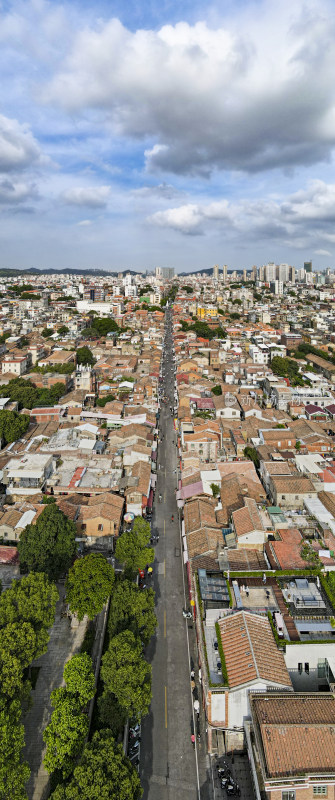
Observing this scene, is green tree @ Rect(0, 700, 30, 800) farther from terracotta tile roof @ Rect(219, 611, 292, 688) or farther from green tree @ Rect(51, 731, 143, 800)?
terracotta tile roof @ Rect(219, 611, 292, 688)

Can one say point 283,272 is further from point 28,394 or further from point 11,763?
point 11,763

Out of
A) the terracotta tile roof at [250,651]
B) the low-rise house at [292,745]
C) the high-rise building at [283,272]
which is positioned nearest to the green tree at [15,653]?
the terracotta tile roof at [250,651]

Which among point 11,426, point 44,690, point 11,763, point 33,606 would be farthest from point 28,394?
point 11,763

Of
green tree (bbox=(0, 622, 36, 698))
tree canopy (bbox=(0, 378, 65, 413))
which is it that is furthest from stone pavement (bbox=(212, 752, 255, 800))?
tree canopy (bbox=(0, 378, 65, 413))

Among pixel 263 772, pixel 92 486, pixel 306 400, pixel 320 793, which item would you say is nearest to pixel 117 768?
pixel 263 772

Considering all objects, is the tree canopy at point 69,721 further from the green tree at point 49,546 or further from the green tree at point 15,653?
the green tree at point 49,546

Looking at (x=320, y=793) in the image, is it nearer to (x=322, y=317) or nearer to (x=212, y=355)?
(x=212, y=355)
